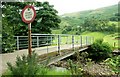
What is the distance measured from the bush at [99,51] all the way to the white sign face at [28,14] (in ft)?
42.0

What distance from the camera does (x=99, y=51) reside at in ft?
62.5

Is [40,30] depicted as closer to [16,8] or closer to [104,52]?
[16,8]

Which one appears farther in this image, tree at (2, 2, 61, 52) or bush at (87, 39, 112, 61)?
bush at (87, 39, 112, 61)

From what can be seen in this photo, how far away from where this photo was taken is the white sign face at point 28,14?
6.30 meters

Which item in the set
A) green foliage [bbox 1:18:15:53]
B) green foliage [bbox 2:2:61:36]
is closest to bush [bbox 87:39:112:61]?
green foliage [bbox 2:2:61:36]

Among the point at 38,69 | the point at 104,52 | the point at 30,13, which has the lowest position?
the point at 104,52

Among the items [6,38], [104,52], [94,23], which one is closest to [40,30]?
[104,52]

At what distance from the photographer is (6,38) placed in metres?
11.3

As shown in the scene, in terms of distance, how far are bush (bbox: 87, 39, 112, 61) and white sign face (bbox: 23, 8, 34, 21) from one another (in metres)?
12.8

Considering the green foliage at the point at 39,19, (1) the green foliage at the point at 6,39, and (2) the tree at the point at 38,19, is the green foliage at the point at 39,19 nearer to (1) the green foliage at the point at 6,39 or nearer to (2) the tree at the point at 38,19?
(2) the tree at the point at 38,19

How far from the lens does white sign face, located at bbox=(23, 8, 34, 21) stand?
630cm

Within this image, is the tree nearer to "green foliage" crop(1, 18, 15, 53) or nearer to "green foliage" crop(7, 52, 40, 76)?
"green foliage" crop(1, 18, 15, 53)

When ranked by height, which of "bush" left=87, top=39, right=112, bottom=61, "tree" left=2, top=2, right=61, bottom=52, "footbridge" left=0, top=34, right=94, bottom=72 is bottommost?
"bush" left=87, top=39, right=112, bottom=61

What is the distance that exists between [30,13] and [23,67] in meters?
1.47
